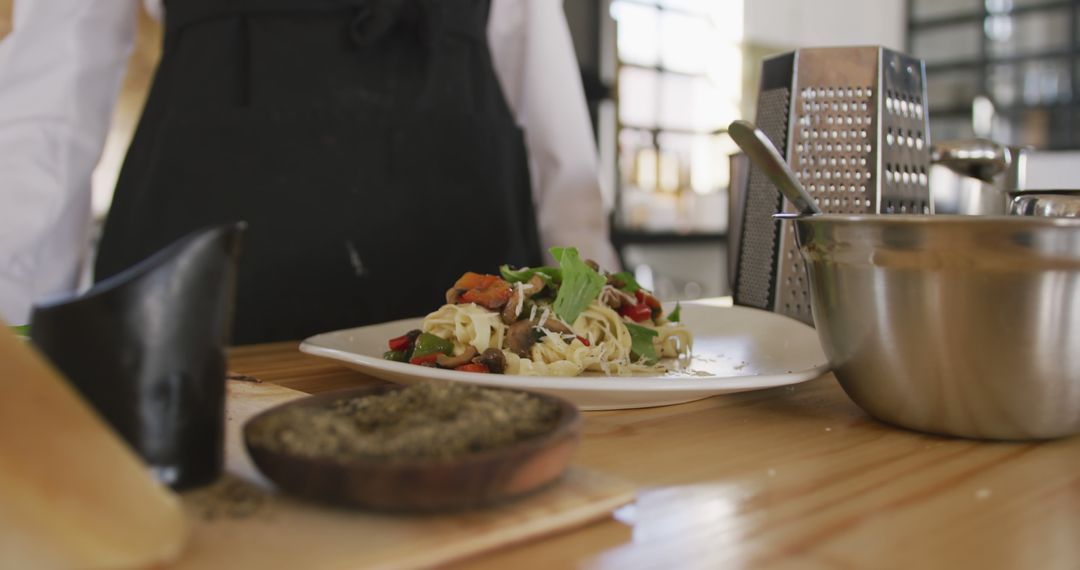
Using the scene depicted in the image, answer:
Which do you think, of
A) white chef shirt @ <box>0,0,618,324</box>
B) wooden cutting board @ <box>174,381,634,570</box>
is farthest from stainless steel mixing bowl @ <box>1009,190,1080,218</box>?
white chef shirt @ <box>0,0,618,324</box>

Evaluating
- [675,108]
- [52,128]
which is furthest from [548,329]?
[675,108]

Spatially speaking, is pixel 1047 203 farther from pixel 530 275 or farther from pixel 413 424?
pixel 413 424

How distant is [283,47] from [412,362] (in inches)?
32.9

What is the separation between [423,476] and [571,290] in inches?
21.6

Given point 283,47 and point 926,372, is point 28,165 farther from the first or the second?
point 926,372

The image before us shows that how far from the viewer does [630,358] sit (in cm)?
101

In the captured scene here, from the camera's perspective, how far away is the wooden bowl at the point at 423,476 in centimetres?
43

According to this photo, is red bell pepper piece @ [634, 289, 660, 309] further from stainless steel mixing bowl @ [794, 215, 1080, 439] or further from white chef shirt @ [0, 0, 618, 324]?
white chef shirt @ [0, 0, 618, 324]

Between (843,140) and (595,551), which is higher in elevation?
(843,140)

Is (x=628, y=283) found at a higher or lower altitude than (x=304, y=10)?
lower

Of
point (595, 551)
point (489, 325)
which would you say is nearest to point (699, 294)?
point (489, 325)

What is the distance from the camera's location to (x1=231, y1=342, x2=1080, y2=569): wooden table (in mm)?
451

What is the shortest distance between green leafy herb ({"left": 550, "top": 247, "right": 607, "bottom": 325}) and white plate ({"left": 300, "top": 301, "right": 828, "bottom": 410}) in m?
0.13

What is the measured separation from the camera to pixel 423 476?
43cm
